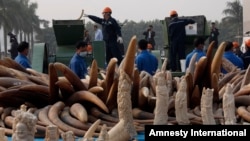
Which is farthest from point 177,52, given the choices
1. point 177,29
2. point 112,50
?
point 112,50

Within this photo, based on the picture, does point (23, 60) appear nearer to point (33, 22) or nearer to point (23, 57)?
point (23, 57)

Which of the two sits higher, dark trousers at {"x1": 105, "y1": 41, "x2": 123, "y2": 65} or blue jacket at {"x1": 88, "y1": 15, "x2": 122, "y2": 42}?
blue jacket at {"x1": 88, "y1": 15, "x2": 122, "y2": 42}

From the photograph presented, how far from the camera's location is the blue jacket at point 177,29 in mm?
9719

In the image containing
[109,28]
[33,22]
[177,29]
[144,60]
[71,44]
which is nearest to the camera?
[144,60]

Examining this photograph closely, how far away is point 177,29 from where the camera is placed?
9.80 metres

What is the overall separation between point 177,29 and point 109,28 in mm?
1264

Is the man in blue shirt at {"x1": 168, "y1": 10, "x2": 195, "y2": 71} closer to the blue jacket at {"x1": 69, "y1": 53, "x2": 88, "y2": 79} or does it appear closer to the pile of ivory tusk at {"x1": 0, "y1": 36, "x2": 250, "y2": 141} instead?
the blue jacket at {"x1": 69, "y1": 53, "x2": 88, "y2": 79}

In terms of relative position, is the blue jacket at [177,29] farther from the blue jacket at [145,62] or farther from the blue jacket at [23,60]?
the blue jacket at [23,60]

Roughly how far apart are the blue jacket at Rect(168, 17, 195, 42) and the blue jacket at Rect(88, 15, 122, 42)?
38.2 inches

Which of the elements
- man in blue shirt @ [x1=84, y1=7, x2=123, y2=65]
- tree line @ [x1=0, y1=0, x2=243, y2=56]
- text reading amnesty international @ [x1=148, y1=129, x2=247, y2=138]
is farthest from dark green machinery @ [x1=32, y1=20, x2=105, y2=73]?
tree line @ [x1=0, y1=0, x2=243, y2=56]

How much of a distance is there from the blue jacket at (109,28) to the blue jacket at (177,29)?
971mm

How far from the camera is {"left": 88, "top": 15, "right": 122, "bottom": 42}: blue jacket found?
31.6 feet

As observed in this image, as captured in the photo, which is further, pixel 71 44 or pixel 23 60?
pixel 71 44

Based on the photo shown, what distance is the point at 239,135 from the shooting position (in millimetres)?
2650
